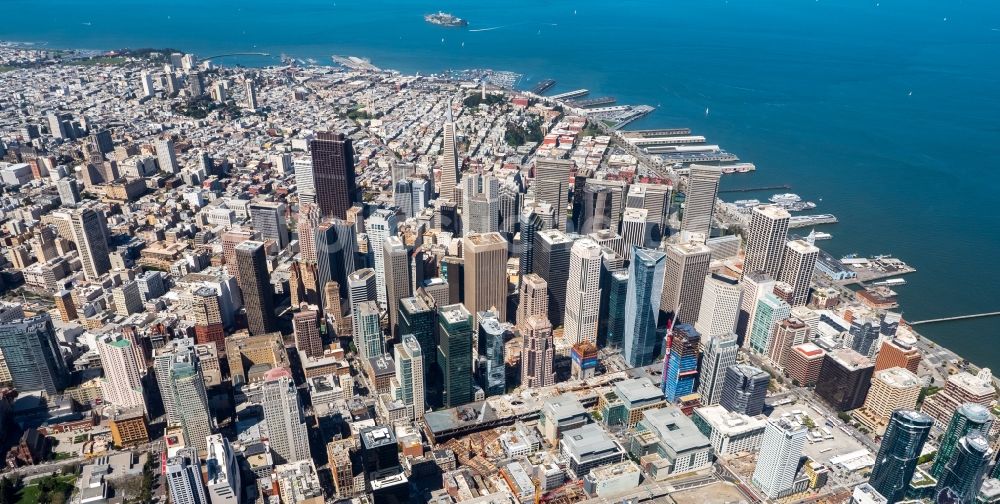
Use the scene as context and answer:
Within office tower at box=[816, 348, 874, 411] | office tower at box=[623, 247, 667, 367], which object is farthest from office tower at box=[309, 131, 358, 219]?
office tower at box=[816, 348, 874, 411]

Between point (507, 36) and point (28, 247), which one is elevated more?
point (507, 36)

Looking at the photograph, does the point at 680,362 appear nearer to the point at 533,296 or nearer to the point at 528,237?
the point at 533,296

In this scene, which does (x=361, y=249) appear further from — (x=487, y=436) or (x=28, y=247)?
(x=28, y=247)

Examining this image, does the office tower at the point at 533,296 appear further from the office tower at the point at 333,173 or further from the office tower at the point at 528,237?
the office tower at the point at 333,173

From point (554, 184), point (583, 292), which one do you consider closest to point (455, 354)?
point (583, 292)

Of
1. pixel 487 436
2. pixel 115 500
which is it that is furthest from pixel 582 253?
pixel 115 500

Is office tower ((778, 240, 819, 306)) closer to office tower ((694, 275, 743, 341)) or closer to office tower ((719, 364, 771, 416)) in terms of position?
office tower ((694, 275, 743, 341))
